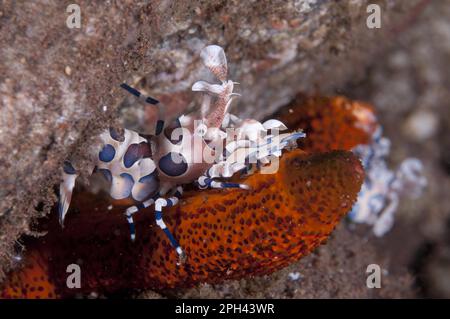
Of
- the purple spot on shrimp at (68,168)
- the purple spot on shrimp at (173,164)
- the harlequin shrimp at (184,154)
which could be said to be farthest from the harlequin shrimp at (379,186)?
the purple spot on shrimp at (68,168)

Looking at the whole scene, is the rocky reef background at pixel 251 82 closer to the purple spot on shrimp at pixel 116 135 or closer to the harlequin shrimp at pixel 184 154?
the purple spot on shrimp at pixel 116 135

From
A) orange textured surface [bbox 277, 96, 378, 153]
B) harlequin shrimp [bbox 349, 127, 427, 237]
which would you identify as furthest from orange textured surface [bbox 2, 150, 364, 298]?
harlequin shrimp [bbox 349, 127, 427, 237]

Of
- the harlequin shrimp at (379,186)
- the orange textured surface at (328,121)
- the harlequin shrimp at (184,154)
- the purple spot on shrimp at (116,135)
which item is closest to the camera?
the harlequin shrimp at (184,154)

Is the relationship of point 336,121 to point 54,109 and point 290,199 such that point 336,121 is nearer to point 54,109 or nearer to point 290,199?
point 290,199

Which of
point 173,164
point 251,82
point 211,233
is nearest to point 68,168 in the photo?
point 173,164

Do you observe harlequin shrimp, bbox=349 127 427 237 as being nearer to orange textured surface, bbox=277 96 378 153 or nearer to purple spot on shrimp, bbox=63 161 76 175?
orange textured surface, bbox=277 96 378 153

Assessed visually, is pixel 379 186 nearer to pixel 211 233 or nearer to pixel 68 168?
pixel 211 233
